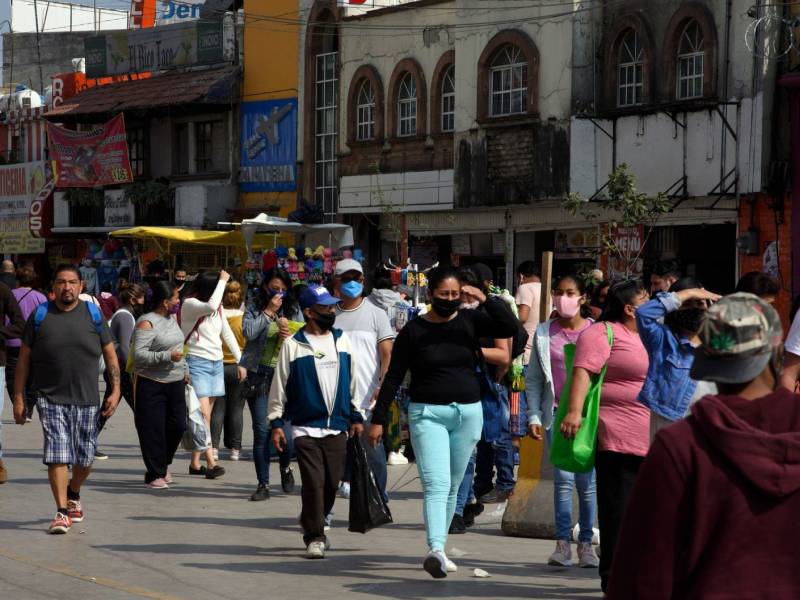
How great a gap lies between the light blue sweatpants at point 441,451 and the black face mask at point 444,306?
539mm

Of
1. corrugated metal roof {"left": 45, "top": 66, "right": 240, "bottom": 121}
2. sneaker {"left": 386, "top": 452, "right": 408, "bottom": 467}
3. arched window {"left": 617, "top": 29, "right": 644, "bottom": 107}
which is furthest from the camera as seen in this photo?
corrugated metal roof {"left": 45, "top": 66, "right": 240, "bottom": 121}

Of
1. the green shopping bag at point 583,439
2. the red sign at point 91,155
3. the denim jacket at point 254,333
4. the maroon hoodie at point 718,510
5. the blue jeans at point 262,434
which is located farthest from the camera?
the red sign at point 91,155

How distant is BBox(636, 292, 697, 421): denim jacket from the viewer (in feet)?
25.8

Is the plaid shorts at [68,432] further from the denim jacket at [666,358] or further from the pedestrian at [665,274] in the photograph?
the pedestrian at [665,274]

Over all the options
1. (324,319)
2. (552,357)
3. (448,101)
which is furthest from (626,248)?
(324,319)

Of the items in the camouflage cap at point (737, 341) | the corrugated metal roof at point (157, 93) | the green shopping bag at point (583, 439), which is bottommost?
the green shopping bag at point (583, 439)

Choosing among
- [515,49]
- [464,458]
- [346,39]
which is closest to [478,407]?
[464,458]

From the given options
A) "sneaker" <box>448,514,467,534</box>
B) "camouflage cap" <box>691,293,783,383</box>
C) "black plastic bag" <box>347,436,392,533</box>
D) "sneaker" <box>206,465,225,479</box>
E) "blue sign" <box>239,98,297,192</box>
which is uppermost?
"blue sign" <box>239,98,297,192</box>

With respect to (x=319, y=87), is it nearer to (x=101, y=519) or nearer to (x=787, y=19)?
(x=787, y=19)

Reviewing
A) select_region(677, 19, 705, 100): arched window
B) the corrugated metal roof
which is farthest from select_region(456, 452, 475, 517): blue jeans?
the corrugated metal roof

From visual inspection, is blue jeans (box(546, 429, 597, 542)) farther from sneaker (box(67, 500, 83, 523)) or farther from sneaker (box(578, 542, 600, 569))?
sneaker (box(67, 500, 83, 523))

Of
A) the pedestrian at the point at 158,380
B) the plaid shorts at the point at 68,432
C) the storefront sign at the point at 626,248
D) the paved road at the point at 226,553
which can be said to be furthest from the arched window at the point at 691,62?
the plaid shorts at the point at 68,432

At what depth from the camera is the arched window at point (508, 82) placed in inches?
1200

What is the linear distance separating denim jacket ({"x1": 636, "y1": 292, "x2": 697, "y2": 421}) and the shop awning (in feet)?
59.6
